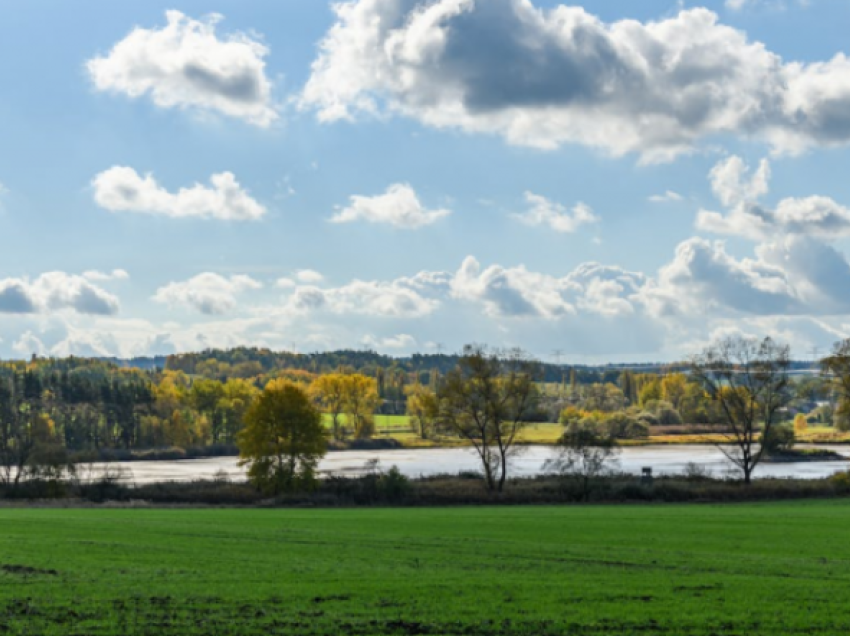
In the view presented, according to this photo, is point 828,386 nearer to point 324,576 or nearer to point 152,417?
point 324,576

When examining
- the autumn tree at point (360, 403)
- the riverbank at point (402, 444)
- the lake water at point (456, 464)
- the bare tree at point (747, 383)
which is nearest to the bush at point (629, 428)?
the riverbank at point (402, 444)

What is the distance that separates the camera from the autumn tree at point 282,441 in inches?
2972

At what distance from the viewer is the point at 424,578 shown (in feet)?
82.8

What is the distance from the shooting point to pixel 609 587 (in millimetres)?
23750

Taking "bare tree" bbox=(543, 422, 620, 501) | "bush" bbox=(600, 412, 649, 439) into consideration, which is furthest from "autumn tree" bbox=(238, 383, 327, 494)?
"bush" bbox=(600, 412, 649, 439)

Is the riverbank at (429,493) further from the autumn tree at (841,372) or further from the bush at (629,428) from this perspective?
the bush at (629,428)

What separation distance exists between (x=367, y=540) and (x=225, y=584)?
1233cm

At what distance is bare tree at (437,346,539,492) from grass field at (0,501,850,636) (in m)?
37.2

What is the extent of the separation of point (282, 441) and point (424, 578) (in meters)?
54.1

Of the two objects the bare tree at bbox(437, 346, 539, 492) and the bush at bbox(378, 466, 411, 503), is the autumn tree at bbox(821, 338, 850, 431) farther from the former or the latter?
the bush at bbox(378, 466, 411, 503)

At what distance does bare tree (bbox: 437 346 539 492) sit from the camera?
3201 inches

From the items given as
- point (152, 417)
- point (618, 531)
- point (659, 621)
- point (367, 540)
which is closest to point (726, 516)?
point (618, 531)

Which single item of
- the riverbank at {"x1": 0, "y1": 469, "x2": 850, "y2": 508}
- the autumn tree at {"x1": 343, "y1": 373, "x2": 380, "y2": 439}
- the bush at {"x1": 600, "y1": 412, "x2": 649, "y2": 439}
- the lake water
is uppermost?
the autumn tree at {"x1": 343, "y1": 373, "x2": 380, "y2": 439}

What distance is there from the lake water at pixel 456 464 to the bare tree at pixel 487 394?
20.1 m
